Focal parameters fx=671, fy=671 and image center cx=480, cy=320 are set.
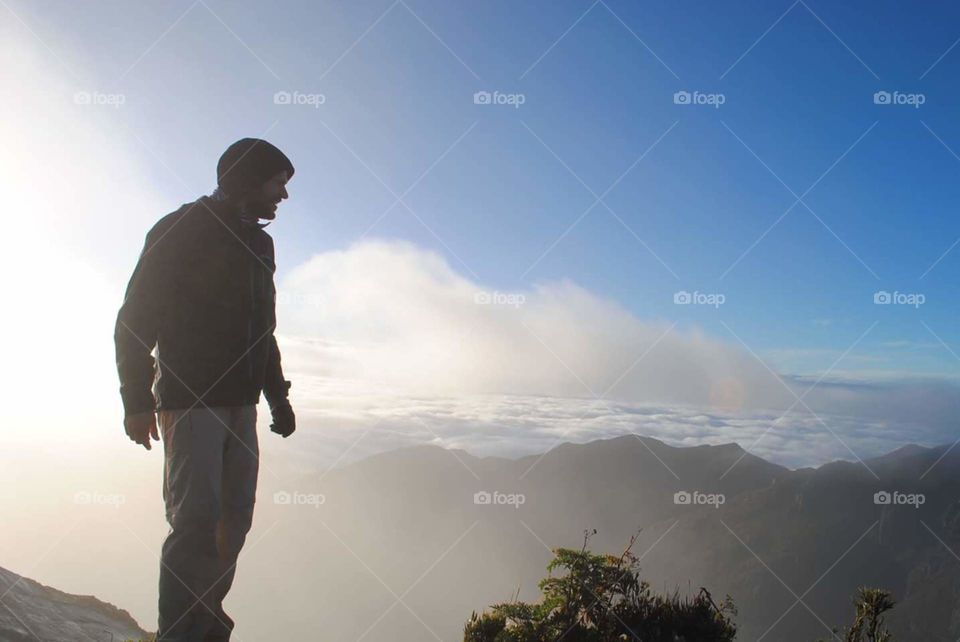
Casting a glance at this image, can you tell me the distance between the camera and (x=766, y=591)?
101062mm

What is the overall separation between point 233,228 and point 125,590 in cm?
14096

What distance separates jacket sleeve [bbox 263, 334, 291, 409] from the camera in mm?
3582

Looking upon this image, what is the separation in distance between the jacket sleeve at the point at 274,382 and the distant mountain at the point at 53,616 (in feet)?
16.6

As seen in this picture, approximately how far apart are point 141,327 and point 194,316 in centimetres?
22

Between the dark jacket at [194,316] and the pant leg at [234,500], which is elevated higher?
the dark jacket at [194,316]

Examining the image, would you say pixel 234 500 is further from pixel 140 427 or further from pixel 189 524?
pixel 140 427

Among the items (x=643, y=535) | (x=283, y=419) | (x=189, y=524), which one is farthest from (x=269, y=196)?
(x=643, y=535)

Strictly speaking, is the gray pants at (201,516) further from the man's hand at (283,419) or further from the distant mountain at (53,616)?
the distant mountain at (53,616)

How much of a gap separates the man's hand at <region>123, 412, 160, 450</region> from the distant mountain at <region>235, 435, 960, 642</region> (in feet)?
223

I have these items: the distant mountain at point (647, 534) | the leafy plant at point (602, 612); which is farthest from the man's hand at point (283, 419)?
the distant mountain at point (647, 534)

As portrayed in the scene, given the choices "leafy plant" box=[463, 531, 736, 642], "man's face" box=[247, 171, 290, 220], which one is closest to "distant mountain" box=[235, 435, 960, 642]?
"leafy plant" box=[463, 531, 736, 642]

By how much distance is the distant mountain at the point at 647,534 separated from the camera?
8956cm

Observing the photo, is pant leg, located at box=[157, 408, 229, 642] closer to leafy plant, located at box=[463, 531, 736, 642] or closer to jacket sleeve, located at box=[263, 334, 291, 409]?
jacket sleeve, located at box=[263, 334, 291, 409]

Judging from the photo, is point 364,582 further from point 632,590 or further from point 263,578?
point 632,590
